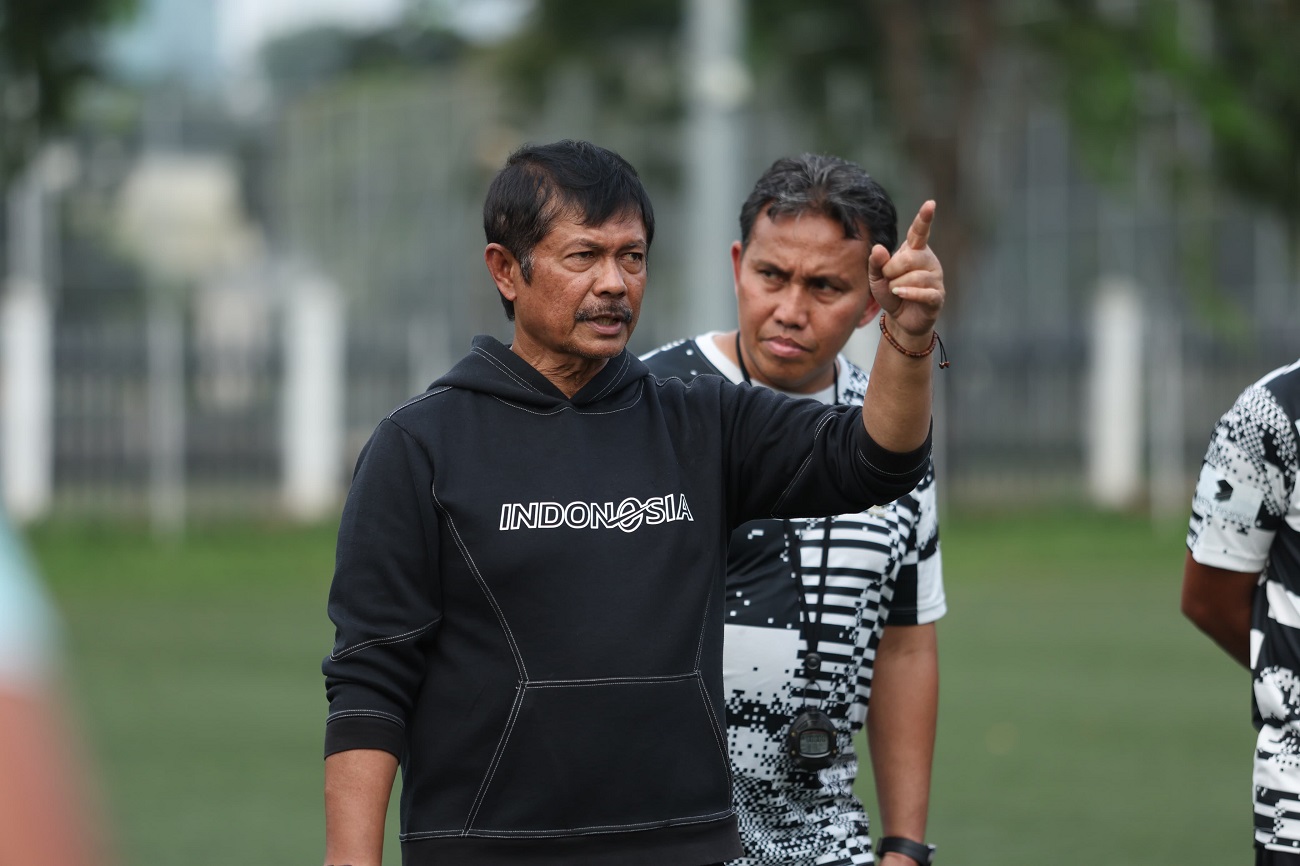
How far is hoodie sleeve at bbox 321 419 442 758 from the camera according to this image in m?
2.73

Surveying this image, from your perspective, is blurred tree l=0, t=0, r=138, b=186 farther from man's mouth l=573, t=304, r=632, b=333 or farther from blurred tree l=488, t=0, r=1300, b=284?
man's mouth l=573, t=304, r=632, b=333

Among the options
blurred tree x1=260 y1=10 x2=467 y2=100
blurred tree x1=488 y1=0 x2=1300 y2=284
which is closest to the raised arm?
blurred tree x1=488 y1=0 x2=1300 y2=284

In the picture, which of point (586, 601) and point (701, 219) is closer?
point (586, 601)

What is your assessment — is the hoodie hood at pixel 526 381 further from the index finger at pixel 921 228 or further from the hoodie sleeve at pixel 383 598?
the index finger at pixel 921 228

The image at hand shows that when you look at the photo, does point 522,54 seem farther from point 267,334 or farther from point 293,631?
point 293,631

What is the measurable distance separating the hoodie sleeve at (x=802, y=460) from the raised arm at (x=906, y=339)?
1.4 inches

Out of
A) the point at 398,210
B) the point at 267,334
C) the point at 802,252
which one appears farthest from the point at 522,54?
the point at 802,252

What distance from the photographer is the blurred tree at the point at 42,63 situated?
19531 millimetres

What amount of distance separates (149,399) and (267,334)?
6.97 ft

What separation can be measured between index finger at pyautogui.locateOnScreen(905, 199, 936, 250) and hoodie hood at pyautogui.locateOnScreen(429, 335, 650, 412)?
51cm

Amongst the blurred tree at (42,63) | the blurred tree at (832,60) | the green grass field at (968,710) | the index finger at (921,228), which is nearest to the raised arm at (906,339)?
the index finger at (921,228)

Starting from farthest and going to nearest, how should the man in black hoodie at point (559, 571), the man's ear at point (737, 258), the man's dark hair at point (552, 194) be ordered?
the man's ear at point (737, 258) → the man's dark hair at point (552, 194) → the man in black hoodie at point (559, 571)

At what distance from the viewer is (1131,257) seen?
28781mm

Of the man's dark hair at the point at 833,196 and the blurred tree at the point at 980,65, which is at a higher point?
the blurred tree at the point at 980,65
